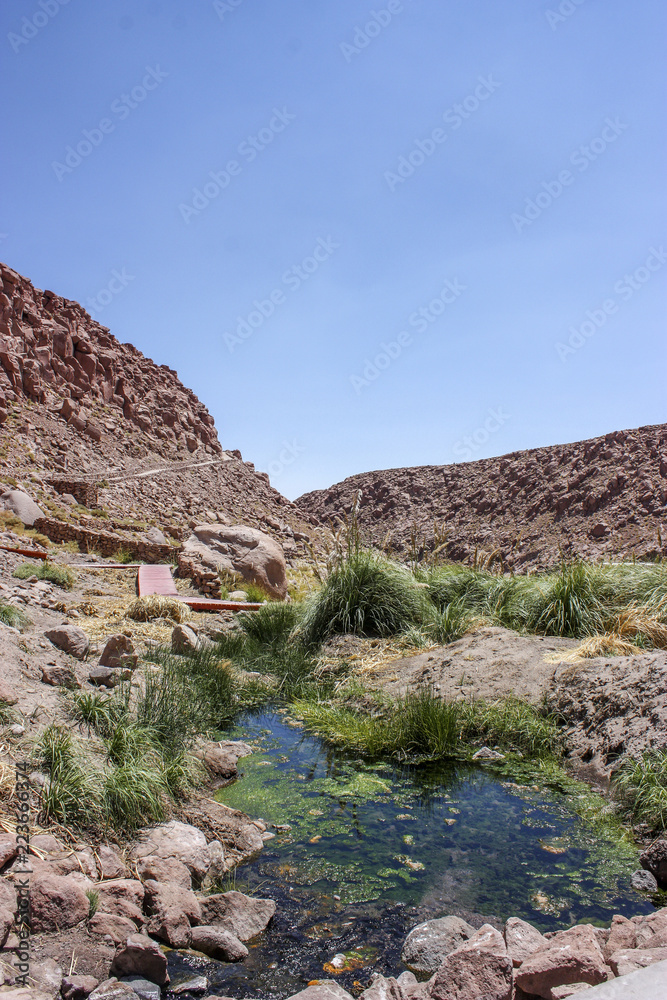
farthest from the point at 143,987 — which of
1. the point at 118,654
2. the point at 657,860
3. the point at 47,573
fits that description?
the point at 47,573

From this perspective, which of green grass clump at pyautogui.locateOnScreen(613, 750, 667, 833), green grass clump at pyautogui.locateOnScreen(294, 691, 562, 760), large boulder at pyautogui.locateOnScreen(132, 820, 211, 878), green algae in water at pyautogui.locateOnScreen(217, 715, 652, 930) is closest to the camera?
green algae in water at pyautogui.locateOnScreen(217, 715, 652, 930)

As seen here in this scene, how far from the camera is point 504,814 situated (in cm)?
432

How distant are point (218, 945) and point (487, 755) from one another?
126 inches

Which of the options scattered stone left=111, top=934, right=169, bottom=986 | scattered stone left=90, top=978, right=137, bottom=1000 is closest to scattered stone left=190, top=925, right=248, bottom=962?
scattered stone left=111, top=934, right=169, bottom=986

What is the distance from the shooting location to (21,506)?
22.0 m

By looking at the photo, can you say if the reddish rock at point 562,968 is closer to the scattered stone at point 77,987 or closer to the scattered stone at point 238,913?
the scattered stone at point 238,913

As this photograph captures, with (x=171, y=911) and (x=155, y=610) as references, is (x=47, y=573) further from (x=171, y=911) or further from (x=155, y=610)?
(x=171, y=911)

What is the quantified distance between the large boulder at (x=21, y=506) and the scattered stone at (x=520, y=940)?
21.6 m

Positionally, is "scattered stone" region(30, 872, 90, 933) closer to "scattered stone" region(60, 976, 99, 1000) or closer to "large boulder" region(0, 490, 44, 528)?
"scattered stone" region(60, 976, 99, 1000)

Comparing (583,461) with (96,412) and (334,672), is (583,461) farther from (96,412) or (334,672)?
(334,672)

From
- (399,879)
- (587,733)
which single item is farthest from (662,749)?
(399,879)

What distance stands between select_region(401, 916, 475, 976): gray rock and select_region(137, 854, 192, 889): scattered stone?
1173mm

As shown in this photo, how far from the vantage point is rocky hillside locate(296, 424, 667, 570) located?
40.2m

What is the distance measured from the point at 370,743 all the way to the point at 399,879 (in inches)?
84.5
